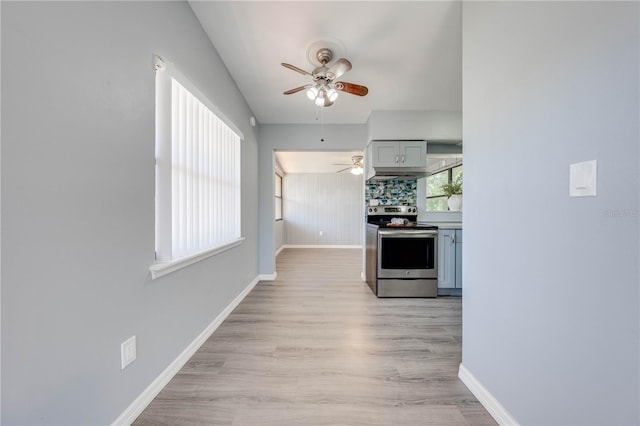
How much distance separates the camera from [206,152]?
83.0 inches

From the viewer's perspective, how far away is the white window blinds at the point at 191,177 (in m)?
1.50

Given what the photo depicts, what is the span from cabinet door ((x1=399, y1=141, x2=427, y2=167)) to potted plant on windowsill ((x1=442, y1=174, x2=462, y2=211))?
0.61 metres

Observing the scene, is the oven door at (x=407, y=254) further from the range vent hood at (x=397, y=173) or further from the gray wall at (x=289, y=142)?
the gray wall at (x=289, y=142)

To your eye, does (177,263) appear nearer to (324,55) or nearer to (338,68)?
(338,68)

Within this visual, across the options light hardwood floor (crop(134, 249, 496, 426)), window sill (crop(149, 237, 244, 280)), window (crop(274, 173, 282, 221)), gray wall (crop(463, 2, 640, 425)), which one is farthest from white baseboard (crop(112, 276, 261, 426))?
window (crop(274, 173, 282, 221))

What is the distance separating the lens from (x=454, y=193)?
141 inches

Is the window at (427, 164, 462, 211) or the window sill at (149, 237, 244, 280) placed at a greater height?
the window at (427, 164, 462, 211)

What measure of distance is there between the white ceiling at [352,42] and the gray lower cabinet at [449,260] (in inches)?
68.6

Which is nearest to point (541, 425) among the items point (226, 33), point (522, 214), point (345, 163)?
point (522, 214)

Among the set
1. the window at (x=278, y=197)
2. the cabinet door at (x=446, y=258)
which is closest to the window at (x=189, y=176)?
the cabinet door at (x=446, y=258)

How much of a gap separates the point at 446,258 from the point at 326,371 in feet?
7.49

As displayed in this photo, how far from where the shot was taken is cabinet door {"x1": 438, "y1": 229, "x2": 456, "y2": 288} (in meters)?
3.16

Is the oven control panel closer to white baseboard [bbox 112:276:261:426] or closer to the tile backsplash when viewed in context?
the tile backsplash

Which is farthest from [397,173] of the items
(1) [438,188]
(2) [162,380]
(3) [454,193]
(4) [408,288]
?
(2) [162,380]
